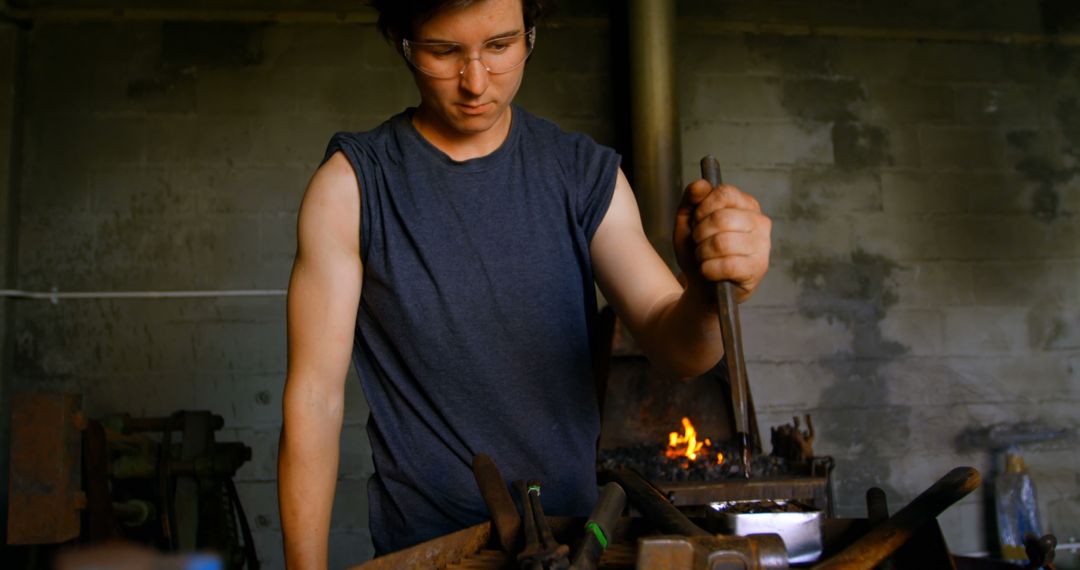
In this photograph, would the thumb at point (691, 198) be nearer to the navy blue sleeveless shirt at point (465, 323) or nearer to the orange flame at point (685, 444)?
the navy blue sleeveless shirt at point (465, 323)

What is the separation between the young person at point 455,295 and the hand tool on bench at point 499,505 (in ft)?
0.68

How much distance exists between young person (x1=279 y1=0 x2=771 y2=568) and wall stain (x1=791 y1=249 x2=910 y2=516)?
2803mm

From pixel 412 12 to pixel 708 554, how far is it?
2.75 feet

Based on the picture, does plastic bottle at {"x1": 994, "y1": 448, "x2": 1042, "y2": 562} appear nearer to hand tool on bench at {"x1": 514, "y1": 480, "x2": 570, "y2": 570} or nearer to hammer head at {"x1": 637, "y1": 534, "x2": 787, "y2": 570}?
hand tool on bench at {"x1": 514, "y1": 480, "x2": 570, "y2": 570}

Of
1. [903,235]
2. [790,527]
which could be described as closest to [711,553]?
[790,527]

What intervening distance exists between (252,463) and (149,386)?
1.71 feet

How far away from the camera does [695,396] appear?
3592 millimetres

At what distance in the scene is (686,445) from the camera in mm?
3297

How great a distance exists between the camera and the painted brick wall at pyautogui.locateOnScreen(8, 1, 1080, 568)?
146 inches

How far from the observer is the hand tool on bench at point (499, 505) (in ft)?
3.18

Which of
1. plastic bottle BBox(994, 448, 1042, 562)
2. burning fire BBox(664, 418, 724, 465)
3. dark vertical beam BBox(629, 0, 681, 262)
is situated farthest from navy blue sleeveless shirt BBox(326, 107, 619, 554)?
plastic bottle BBox(994, 448, 1042, 562)

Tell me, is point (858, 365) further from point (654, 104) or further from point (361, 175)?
point (361, 175)

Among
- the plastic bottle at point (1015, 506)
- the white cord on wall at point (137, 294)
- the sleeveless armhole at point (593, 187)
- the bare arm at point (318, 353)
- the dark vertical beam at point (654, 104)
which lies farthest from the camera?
the plastic bottle at point (1015, 506)

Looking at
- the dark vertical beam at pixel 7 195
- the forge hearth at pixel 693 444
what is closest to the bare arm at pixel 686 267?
the forge hearth at pixel 693 444
